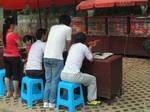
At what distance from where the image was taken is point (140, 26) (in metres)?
10.1

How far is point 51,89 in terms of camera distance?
611 cm

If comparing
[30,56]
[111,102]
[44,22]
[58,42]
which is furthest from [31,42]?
[44,22]

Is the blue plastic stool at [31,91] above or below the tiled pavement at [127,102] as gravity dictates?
above

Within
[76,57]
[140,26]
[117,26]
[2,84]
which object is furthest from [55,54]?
[117,26]

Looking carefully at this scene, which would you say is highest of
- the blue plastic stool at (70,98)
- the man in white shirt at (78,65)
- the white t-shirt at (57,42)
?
the white t-shirt at (57,42)

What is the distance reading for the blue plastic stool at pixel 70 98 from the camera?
18.9 ft

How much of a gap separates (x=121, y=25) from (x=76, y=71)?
5036mm

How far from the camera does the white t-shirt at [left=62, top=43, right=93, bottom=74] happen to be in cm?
582

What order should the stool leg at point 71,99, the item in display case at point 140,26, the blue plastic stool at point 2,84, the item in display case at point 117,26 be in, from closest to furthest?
the stool leg at point 71,99
the blue plastic stool at point 2,84
the item in display case at point 140,26
the item in display case at point 117,26

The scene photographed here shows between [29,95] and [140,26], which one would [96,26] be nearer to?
[140,26]

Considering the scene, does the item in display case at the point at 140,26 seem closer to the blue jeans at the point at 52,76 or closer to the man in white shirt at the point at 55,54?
the man in white shirt at the point at 55,54

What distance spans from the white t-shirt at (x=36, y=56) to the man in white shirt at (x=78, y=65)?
1.99 feet

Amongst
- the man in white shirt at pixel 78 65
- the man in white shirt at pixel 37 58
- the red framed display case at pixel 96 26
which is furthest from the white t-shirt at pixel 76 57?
the red framed display case at pixel 96 26

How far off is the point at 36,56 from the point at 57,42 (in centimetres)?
57
